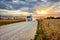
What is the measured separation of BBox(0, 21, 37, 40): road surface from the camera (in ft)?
12.5

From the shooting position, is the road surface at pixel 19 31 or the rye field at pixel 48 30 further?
the road surface at pixel 19 31

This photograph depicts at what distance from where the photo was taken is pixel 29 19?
13.5 ft

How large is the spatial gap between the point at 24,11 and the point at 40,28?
1.75 feet

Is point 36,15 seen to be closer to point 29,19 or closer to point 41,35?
point 29,19

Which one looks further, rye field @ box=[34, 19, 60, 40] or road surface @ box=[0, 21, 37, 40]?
road surface @ box=[0, 21, 37, 40]

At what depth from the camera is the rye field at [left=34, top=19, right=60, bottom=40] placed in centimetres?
362

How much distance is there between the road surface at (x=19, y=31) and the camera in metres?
3.80

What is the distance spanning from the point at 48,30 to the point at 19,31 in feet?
2.16

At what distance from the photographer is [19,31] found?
4023 millimetres

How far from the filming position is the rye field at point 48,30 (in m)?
3.62

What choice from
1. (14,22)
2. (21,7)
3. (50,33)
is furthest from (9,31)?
(50,33)

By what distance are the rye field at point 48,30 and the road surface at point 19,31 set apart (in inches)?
5.6

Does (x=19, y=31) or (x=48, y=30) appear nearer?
(x=48, y=30)

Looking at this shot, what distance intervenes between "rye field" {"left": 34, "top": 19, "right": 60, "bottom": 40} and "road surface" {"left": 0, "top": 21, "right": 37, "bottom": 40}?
141 millimetres
